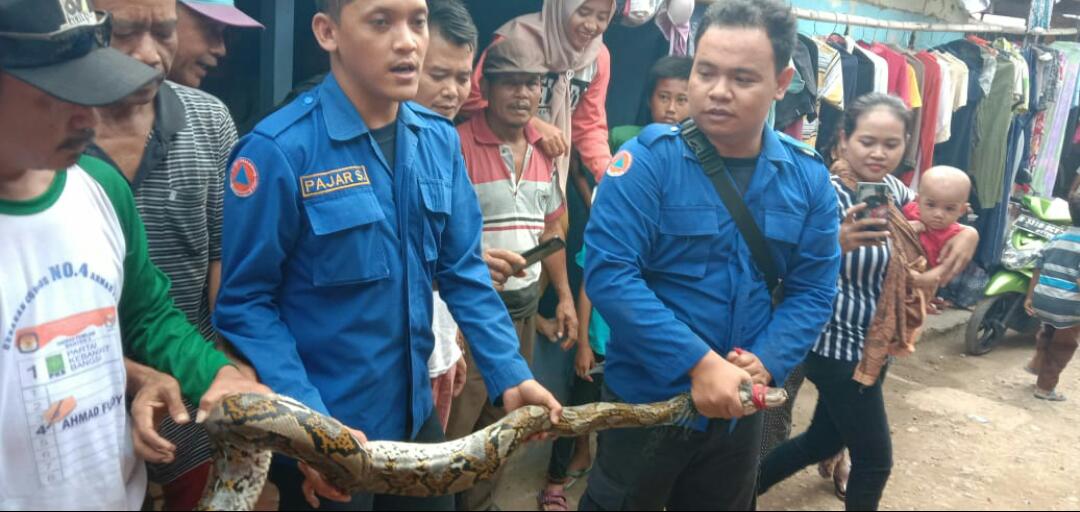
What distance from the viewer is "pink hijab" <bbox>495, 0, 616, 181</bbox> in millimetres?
3924

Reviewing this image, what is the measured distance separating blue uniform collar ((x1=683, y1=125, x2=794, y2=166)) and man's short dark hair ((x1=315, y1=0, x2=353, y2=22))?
3.58ft

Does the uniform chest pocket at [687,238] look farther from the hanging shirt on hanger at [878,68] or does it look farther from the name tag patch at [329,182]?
the hanging shirt on hanger at [878,68]

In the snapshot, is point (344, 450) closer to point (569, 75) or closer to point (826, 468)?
point (569, 75)

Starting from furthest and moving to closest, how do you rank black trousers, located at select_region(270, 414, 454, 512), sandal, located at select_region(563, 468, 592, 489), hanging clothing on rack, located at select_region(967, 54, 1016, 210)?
hanging clothing on rack, located at select_region(967, 54, 1016, 210) < sandal, located at select_region(563, 468, 592, 489) < black trousers, located at select_region(270, 414, 454, 512)

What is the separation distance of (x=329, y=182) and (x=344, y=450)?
24.5 inches

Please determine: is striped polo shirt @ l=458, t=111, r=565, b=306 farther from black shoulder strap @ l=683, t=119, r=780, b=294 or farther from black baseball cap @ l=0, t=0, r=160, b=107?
black baseball cap @ l=0, t=0, r=160, b=107

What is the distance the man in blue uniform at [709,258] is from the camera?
8.18 ft

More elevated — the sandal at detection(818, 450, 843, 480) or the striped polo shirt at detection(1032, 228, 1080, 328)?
the striped polo shirt at detection(1032, 228, 1080, 328)

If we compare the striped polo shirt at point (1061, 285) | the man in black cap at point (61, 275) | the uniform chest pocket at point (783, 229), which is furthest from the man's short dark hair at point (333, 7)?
the striped polo shirt at point (1061, 285)

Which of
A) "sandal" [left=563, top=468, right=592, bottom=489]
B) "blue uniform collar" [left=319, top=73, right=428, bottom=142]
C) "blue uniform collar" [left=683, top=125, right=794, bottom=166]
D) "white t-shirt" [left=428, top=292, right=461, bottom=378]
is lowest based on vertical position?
"sandal" [left=563, top=468, right=592, bottom=489]

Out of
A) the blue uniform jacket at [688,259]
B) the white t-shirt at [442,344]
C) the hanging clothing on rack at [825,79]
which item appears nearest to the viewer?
the blue uniform jacket at [688,259]

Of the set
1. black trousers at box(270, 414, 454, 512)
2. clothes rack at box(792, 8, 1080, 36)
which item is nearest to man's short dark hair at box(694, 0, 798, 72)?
black trousers at box(270, 414, 454, 512)

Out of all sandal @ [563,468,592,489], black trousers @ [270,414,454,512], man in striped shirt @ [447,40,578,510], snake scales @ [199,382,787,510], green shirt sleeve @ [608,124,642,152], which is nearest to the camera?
snake scales @ [199,382,787,510]

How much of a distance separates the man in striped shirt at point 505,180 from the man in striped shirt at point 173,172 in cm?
139
